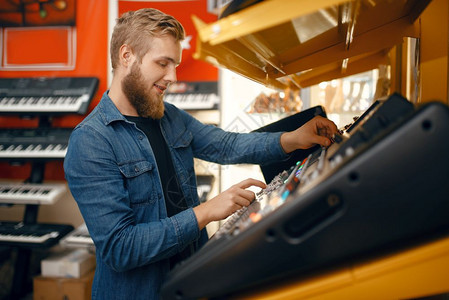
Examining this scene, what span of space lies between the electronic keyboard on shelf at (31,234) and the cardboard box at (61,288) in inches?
10.5

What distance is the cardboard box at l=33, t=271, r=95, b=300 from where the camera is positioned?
2.40 meters

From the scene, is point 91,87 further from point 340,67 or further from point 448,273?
point 448,273

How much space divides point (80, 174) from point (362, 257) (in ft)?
2.31

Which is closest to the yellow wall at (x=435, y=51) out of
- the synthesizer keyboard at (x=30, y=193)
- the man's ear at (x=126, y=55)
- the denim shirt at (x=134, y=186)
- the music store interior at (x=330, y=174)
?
the music store interior at (x=330, y=174)

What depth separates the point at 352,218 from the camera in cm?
47

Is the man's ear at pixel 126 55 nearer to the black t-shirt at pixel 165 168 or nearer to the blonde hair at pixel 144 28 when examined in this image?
the blonde hair at pixel 144 28

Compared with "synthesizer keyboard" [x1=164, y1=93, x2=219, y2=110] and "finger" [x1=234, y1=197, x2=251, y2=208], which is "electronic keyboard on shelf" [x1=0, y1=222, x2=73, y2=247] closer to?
"synthesizer keyboard" [x1=164, y1=93, x2=219, y2=110]

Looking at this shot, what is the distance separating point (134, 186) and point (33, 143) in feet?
6.00

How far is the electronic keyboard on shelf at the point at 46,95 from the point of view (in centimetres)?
250

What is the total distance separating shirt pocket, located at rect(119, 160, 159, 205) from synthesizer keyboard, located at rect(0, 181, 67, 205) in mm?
1609

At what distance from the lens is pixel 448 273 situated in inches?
18.3

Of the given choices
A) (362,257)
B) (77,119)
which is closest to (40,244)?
(77,119)

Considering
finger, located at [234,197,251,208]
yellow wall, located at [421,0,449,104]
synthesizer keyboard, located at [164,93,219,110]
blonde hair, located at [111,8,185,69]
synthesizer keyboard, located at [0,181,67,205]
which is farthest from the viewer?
synthesizer keyboard, located at [164,93,219,110]

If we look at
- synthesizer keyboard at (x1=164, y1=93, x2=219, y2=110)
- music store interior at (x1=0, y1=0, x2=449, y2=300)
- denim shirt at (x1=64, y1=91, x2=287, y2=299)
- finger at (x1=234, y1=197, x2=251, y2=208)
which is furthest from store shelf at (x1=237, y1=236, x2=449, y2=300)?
synthesizer keyboard at (x1=164, y1=93, x2=219, y2=110)
